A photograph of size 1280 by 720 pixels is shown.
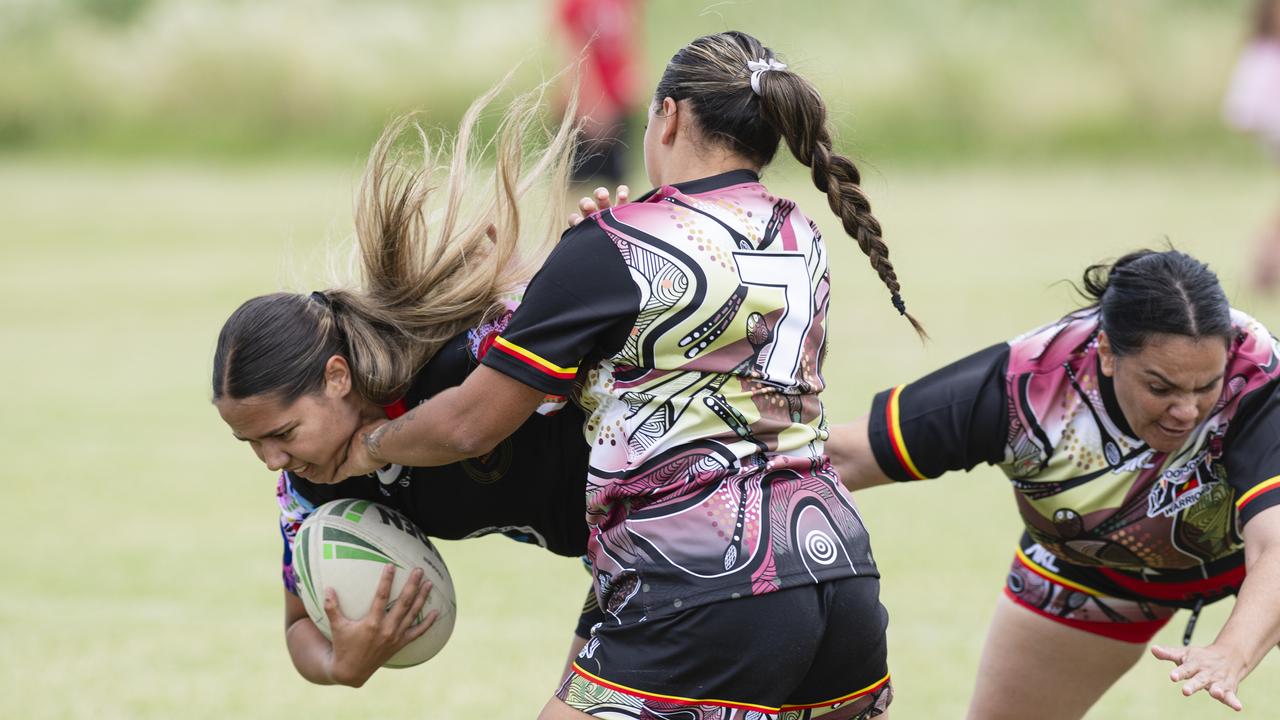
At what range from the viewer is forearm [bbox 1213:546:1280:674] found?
116 inches

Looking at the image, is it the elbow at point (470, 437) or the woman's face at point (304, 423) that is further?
the woman's face at point (304, 423)

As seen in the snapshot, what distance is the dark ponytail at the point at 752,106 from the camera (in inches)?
118

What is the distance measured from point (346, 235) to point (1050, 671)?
2.07 metres

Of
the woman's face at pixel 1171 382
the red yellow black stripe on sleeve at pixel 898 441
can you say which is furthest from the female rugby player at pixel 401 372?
the woman's face at pixel 1171 382

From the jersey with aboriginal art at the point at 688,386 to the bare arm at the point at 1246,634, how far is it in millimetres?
590

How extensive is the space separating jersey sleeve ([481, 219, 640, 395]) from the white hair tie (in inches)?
16.5

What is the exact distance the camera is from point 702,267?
282cm

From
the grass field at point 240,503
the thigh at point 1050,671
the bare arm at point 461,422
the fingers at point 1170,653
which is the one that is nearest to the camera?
the fingers at point 1170,653

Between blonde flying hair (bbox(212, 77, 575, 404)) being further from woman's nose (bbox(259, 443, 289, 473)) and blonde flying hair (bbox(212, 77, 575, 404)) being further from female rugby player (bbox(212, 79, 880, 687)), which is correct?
woman's nose (bbox(259, 443, 289, 473))

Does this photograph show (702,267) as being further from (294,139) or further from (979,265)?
(294,139)

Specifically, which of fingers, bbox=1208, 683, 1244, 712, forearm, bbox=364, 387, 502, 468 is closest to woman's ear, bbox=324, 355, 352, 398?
forearm, bbox=364, 387, 502, 468

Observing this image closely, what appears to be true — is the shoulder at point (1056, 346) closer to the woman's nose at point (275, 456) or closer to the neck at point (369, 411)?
the neck at point (369, 411)

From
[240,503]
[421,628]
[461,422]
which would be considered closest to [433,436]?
[461,422]

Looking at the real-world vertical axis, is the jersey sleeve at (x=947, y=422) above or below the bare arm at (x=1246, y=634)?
above
